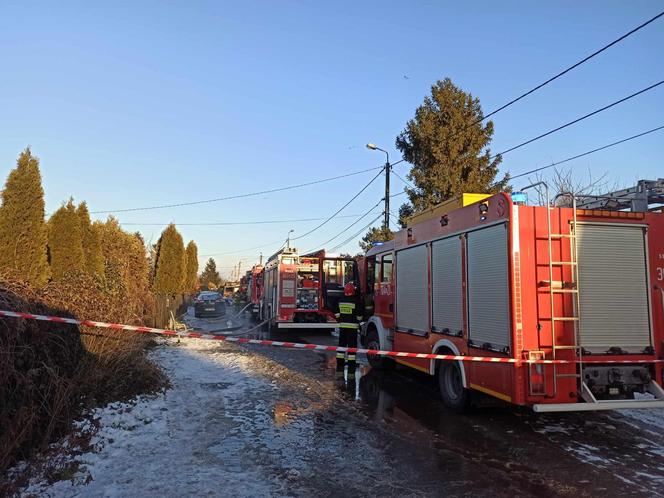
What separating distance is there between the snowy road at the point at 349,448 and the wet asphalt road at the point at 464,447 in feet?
0.06

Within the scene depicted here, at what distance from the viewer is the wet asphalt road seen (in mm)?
4477

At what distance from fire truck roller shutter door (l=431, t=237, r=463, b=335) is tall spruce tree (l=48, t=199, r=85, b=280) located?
343 inches

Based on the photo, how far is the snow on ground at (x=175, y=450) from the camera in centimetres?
419

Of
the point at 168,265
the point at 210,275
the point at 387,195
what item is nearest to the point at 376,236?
the point at 387,195

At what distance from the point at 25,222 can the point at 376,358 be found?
8.10 meters

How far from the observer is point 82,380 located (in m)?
5.82

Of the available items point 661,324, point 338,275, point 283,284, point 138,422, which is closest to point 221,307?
point 283,284

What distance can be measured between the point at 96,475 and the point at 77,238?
30.3ft

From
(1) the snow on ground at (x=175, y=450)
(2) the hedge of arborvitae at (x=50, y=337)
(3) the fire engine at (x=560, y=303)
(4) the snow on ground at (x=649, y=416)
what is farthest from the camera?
(4) the snow on ground at (x=649, y=416)

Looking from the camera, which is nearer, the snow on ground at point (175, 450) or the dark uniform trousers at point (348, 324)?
the snow on ground at point (175, 450)

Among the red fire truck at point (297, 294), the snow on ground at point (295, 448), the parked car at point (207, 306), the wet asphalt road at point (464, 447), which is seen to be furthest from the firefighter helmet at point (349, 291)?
the parked car at point (207, 306)

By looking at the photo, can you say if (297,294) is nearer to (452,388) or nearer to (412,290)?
(412,290)

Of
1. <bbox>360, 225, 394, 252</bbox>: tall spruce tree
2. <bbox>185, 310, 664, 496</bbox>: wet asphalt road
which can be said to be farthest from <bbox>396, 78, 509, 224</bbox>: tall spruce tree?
<bbox>185, 310, 664, 496</bbox>: wet asphalt road

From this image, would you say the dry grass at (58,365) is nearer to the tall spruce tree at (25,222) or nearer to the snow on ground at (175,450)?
the snow on ground at (175,450)
